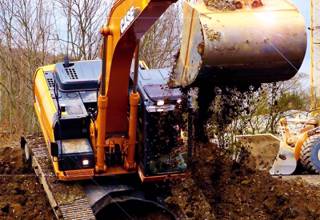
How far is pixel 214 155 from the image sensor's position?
822cm

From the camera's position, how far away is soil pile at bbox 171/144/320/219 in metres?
7.98

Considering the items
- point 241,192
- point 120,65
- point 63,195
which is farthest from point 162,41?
point 120,65

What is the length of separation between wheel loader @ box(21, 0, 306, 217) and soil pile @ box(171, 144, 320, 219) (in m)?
0.30

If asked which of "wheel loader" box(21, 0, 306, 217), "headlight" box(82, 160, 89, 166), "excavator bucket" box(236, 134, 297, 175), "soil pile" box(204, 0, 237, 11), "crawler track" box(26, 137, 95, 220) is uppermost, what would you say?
"soil pile" box(204, 0, 237, 11)

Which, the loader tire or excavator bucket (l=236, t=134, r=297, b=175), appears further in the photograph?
the loader tire

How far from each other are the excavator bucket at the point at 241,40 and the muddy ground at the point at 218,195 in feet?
6.45

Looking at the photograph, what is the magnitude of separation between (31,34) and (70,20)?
1215 mm

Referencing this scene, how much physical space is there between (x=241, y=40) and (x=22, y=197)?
151 inches

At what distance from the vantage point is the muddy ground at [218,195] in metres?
7.83

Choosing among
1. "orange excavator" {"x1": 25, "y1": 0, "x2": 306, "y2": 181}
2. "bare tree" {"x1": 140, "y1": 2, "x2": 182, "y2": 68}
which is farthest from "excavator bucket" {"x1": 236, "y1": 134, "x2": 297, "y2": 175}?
"bare tree" {"x1": 140, "y1": 2, "x2": 182, "y2": 68}

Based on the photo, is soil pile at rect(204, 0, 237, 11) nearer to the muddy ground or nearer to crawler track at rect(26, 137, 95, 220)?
the muddy ground

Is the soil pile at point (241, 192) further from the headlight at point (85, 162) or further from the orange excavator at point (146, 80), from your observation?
the headlight at point (85, 162)

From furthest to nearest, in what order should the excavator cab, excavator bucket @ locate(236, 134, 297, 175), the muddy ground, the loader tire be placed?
the loader tire
excavator bucket @ locate(236, 134, 297, 175)
the muddy ground
the excavator cab

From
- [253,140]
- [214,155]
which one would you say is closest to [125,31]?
[214,155]
